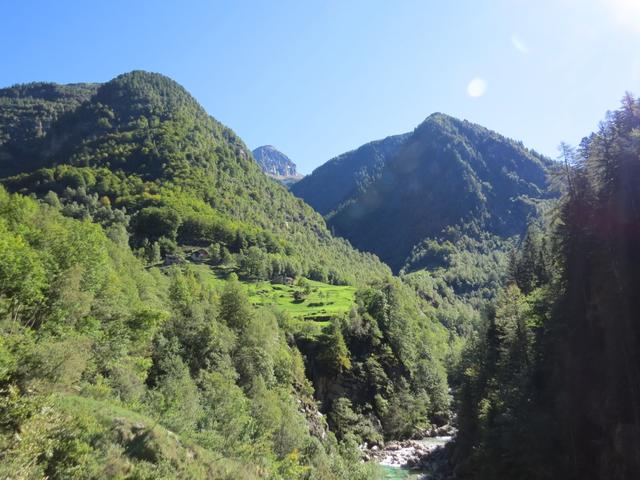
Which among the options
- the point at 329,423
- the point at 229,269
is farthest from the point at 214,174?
the point at 329,423

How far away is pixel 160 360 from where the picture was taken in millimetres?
41500

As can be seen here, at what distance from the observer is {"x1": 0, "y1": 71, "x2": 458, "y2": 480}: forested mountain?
63.8 ft

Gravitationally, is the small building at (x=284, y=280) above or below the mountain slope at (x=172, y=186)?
below

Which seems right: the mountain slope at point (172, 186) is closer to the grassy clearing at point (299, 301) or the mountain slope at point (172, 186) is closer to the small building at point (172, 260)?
the small building at point (172, 260)

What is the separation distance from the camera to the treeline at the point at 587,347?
31.6 metres

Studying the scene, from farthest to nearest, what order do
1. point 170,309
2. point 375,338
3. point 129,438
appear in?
point 375,338 → point 170,309 → point 129,438

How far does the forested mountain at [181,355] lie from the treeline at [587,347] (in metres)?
18.9

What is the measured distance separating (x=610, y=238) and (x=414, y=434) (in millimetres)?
56772

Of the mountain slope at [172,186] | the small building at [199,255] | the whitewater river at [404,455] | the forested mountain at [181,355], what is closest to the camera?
the forested mountain at [181,355]

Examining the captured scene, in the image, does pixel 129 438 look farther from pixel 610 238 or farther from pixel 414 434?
pixel 414 434

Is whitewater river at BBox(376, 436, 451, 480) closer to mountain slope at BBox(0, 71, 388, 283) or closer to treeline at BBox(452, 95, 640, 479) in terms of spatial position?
treeline at BBox(452, 95, 640, 479)

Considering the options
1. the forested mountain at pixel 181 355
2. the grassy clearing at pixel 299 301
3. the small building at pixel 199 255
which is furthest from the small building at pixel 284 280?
the small building at pixel 199 255

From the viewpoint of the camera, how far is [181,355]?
4553 centimetres

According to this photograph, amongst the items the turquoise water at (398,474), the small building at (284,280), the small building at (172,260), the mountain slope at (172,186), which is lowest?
the turquoise water at (398,474)
